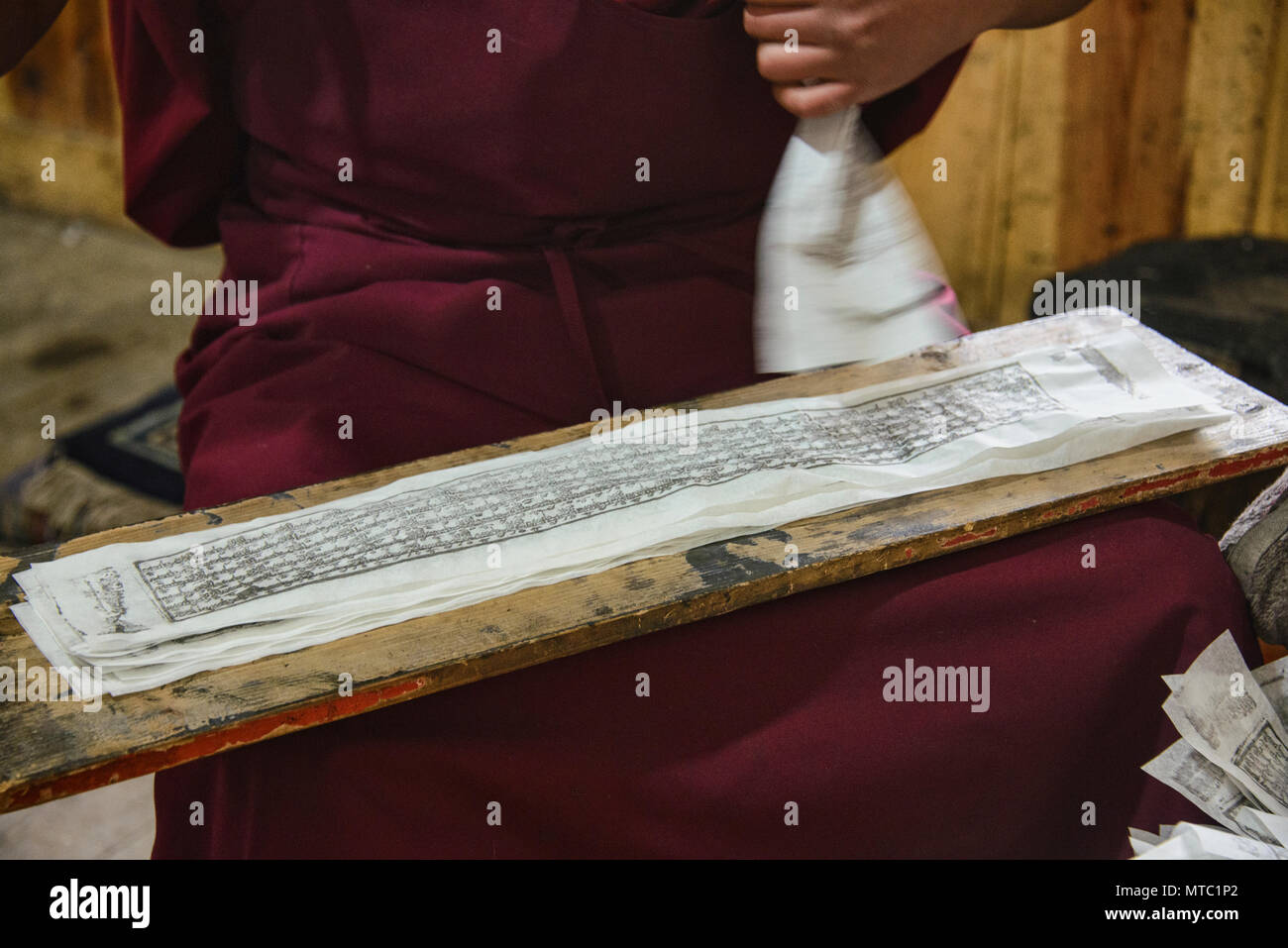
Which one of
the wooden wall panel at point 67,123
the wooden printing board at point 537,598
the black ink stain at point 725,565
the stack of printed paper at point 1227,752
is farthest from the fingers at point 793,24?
the wooden wall panel at point 67,123

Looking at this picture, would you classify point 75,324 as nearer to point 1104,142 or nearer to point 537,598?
point 1104,142

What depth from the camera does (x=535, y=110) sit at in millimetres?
1203

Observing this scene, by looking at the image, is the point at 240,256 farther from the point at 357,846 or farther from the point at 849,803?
the point at 849,803

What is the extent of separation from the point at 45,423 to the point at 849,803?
2016mm

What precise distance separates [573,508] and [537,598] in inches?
4.3

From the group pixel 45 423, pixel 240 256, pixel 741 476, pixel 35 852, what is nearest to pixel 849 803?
pixel 741 476

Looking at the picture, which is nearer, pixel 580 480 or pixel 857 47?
pixel 580 480

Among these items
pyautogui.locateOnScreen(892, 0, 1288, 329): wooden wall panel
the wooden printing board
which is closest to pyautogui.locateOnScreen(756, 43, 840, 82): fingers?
the wooden printing board

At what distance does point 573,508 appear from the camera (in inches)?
41.3

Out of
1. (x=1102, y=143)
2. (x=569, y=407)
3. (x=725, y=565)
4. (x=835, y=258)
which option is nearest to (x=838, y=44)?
(x=835, y=258)

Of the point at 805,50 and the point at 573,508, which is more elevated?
the point at 805,50

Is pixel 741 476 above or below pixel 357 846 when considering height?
above

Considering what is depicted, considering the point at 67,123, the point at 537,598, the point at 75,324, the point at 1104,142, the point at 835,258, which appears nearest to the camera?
the point at 537,598

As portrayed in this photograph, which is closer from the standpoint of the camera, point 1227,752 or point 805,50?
point 1227,752
